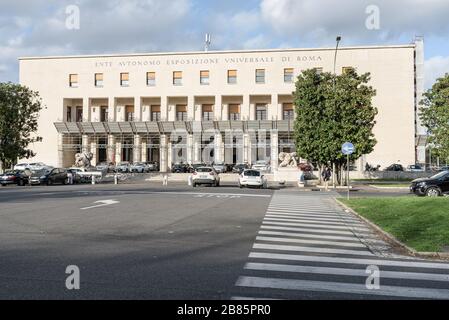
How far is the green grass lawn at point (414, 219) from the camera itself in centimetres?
1031

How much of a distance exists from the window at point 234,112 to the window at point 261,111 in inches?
107

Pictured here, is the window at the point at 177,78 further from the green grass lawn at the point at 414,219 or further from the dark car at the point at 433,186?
the green grass lawn at the point at 414,219

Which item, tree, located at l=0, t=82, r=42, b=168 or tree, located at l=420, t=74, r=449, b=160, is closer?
tree, located at l=420, t=74, r=449, b=160

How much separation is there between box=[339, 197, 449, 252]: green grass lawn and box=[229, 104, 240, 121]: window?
156 ft

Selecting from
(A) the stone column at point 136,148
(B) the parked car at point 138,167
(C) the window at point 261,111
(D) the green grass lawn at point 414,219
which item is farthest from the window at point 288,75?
(D) the green grass lawn at point 414,219

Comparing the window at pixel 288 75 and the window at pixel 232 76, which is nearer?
the window at pixel 288 75

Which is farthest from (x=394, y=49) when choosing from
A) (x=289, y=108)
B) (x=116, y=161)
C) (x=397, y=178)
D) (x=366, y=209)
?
(x=366, y=209)

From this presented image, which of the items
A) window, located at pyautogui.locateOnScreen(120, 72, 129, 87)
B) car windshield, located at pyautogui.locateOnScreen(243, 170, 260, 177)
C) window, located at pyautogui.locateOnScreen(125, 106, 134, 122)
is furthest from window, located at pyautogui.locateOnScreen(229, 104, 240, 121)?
car windshield, located at pyautogui.locateOnScreen(243, 170, 260, 177)

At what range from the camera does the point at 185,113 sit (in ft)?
226

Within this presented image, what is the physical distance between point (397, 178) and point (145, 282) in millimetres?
45317

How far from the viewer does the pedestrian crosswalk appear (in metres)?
6.28

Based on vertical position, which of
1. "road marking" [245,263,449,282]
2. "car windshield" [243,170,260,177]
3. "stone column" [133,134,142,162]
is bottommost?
"road marking" [245,263,449,282]

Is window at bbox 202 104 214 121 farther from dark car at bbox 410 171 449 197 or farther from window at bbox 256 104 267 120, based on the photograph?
dark car at bbox 410 171 449 197

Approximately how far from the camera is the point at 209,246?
32.2 feet
